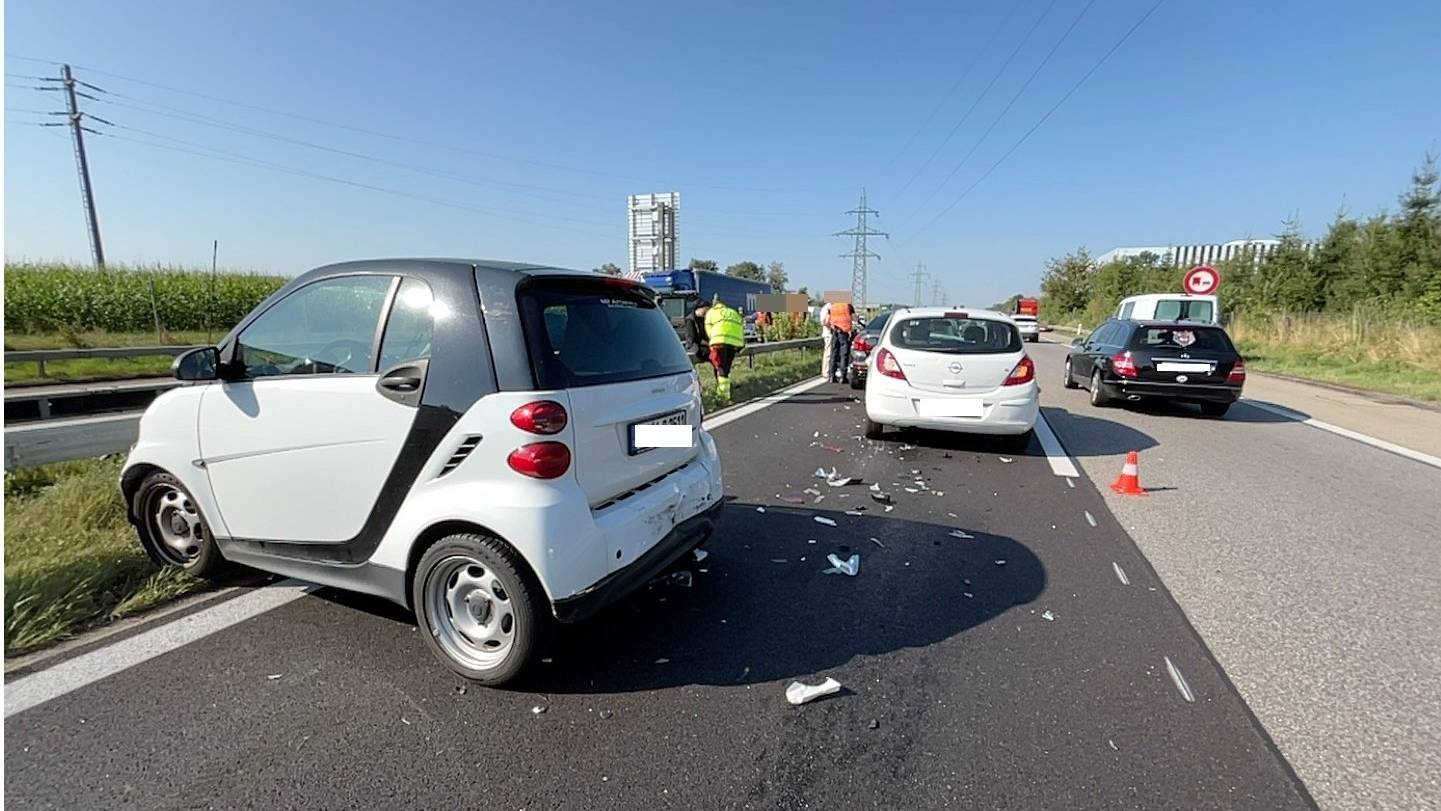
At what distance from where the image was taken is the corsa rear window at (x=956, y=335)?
711 cm

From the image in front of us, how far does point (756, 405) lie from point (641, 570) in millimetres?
7698

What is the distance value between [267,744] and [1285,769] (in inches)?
142

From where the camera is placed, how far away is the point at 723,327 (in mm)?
10750

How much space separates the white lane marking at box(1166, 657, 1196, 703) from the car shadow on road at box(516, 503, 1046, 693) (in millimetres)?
753

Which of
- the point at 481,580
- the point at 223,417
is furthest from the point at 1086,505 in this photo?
the point at 223,417

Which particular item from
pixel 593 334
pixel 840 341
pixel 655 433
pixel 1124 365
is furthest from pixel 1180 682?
pixel 840 341

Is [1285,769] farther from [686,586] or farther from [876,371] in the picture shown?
[876,371]

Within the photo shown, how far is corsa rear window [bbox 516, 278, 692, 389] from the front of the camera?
8.98ft

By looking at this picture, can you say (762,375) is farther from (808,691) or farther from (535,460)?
(535,460)

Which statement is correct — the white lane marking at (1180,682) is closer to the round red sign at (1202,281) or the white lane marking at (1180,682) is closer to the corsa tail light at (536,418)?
the corsa tail light at (536,418)

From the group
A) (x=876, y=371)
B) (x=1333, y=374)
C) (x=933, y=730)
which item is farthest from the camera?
(x=1333, y=374)

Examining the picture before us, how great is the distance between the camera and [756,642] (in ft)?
10.2

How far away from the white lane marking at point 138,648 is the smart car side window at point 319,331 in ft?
3.90

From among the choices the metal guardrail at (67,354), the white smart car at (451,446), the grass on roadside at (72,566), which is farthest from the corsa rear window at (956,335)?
the metal guardrail at (67,354)
